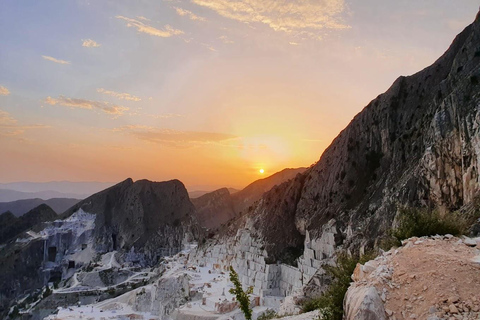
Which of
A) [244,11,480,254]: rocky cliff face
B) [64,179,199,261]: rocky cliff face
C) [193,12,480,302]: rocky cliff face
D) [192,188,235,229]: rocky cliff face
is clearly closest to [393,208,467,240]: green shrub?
[193,12,480,302]: rocky cliff face

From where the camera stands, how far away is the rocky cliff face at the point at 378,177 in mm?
30734

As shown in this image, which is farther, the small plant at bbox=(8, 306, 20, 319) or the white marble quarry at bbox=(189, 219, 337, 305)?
the small plant at bbox=(8, 306, 20, 319)

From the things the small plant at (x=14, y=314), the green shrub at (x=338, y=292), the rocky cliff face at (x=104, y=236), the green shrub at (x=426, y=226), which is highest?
the green shrub at (x=426, y=226)

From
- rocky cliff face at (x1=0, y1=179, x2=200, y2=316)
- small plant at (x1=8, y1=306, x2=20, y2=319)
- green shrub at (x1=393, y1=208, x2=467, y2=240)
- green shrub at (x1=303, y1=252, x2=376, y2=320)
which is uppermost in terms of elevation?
green shrub at (x1=393, y1=208, x2=467, y2=240)

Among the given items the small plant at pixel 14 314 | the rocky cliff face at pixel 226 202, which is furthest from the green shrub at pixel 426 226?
the rocky cliff face at pixel 226 202

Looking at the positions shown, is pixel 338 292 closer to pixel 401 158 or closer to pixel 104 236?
pixel 401 158

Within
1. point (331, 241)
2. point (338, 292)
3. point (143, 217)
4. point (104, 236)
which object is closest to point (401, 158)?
point (331, 241)

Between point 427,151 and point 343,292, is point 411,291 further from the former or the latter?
point 427,151

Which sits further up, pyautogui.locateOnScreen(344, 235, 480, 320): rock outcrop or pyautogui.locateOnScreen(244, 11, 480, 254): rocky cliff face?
pyautogui.locateOnScreen(244, 11, 480, 254): rocky cliff face

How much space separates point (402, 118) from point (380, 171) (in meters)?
7.23

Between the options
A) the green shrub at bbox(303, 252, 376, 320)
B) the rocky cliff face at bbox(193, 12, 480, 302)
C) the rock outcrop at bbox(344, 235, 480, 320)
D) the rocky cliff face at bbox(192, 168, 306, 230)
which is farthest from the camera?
the rocky cliff face at bbox(192, 168, 306, 230)

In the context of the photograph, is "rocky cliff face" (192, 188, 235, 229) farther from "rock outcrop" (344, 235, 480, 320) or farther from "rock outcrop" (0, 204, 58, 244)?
"rock outcrop" (344, 235, 480, 320)

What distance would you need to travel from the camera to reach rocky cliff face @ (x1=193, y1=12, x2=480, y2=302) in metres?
30.7

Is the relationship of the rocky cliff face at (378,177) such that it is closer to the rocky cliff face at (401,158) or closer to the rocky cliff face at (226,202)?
the rocky cliff face at (401,158)
